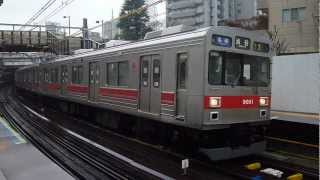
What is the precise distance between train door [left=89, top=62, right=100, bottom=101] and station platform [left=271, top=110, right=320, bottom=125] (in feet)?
20.3

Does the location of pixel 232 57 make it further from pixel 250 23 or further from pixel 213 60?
pixel 250 23

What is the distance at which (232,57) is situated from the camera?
10203mm

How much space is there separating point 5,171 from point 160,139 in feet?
15.0

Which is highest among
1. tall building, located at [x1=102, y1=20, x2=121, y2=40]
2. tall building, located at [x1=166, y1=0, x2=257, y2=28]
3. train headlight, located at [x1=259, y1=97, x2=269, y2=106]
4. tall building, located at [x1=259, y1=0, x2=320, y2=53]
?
tall building, located at [x1=166, y1=0, x2=257, y2=28]

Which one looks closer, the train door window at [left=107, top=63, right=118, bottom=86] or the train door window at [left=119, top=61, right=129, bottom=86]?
the train door window at [left=119, top=61, right=129, bottom=86]

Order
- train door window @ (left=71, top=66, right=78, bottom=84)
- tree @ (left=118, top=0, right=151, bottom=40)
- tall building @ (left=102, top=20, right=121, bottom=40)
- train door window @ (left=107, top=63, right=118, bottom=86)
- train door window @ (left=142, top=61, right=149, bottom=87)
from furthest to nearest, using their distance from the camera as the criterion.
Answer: tree @ (left=118, top=0, right=151, bottom=40) < tall building @ (left=102, top=20, right=121, bottom=40) < train door window @ (left=71, top=66, right=78, bottom=84) < train door window @ (left=107, top=63, right=118, bottom=86) < train door window @ (left=142, top=61, right=149, bottom=87)

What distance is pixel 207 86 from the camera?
31.4ft

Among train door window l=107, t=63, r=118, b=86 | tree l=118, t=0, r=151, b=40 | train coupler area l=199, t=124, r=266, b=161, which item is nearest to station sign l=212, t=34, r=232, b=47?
train coupler area l=199, t=124, r=266, b=161

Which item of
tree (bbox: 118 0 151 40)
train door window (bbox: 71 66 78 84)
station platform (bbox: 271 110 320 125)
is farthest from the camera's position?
tree (bbox: 118 0 151 40)

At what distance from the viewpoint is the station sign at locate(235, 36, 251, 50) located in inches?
406

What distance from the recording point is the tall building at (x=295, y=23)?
1416 inches

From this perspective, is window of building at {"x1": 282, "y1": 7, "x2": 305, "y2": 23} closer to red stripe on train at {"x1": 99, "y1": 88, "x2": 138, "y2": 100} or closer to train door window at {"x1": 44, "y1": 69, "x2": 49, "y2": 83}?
train door window at {"x1": 44, "y1": 69, "x2": 49, "y2": 83}

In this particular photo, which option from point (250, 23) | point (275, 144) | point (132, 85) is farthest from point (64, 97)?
point (250, 23)

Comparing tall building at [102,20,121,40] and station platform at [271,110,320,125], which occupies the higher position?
tall building at [102,20,121,40]
